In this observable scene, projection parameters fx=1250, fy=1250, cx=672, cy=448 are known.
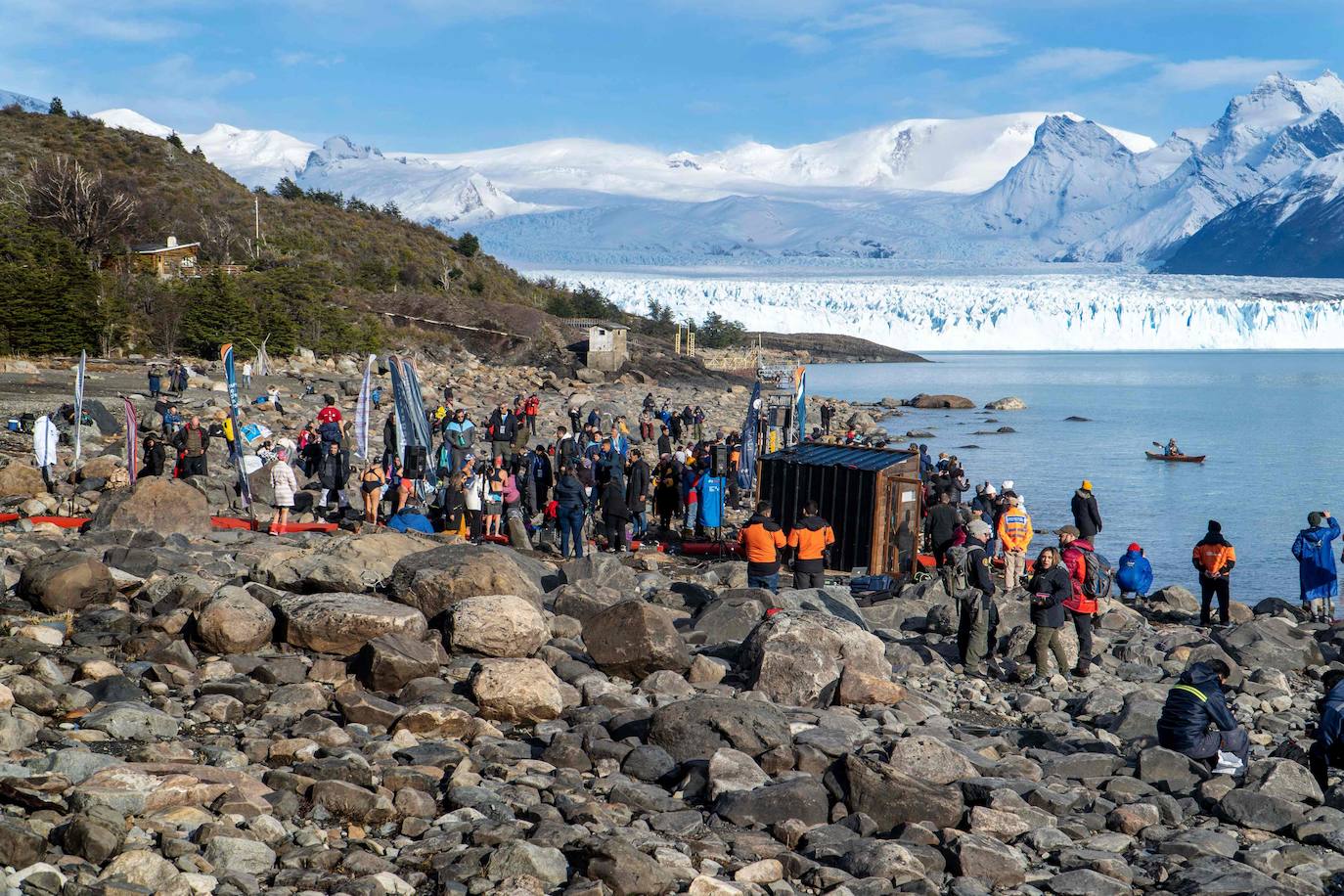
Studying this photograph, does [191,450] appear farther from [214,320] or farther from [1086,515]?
[214,320]

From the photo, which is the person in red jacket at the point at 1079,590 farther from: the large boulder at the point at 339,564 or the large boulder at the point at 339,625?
the large boulder at the point at 339,564

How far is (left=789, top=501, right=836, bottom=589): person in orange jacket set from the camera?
479 inches

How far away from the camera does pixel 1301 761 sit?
819 cm

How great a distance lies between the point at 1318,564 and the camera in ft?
44.9

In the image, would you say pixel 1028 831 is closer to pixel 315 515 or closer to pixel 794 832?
pixel 794 832

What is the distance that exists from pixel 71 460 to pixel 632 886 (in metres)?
15.6

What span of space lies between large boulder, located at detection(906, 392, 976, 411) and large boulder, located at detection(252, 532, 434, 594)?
51.6 metres

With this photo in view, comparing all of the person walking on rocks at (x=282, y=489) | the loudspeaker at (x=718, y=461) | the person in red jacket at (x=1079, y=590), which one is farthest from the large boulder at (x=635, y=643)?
the loudspeaker at (x=718, y=461)

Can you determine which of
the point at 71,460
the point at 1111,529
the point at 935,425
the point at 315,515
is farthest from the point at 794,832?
the point at 935,425

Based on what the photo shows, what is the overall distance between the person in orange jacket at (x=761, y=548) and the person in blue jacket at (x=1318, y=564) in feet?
19.5

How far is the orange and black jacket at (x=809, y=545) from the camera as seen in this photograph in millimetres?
12172

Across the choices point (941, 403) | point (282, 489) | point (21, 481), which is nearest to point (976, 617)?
point (282, 489)

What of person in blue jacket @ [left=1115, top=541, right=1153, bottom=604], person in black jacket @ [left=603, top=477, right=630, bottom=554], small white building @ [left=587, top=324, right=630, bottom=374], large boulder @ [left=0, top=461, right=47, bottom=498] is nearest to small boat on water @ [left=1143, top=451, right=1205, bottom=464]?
small white building @ [left=587, top=324, right=630, bottom=374]

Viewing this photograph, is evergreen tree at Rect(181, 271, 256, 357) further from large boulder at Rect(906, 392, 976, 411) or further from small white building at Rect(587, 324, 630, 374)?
large boulder at Rect(906, 392, 976, 411)
